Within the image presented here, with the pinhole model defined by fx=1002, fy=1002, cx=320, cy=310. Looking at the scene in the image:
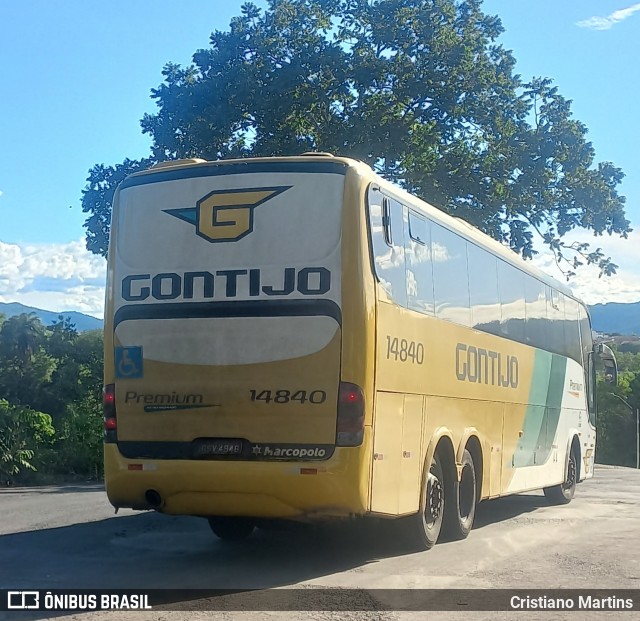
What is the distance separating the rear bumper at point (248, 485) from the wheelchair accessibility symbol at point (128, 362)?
0.69 metres

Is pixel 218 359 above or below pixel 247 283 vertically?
below

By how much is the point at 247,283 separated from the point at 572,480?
10.3m

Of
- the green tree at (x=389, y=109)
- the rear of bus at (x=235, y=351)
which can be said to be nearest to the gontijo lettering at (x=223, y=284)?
the rear of bus at (x=235, y=351)

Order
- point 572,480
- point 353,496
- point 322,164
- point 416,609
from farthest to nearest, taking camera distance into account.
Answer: point 572,480
point 322,164
point 353,496
point 416,609

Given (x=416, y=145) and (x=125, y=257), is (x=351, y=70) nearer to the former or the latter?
(x=416, y=145)

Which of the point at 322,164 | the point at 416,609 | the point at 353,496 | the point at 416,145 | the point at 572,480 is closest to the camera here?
the point at 416,609

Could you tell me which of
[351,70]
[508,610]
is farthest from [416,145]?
[508,610]

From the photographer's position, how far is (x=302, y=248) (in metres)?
8.95

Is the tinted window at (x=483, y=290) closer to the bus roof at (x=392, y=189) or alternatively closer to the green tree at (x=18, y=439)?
the bus roof at (x=392, y=189)

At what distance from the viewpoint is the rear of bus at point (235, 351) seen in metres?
8.68

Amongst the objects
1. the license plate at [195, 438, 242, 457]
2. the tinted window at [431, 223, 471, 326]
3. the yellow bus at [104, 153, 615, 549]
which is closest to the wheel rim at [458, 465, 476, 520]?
the yellow bus at [104, 153, 615, 549]

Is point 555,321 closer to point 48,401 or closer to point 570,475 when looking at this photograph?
point 570,475

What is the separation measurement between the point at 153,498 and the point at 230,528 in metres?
2.16

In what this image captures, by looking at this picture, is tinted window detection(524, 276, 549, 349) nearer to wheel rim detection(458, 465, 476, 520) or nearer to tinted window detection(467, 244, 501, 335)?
tinted window detection(467, 244, 501, 335)
